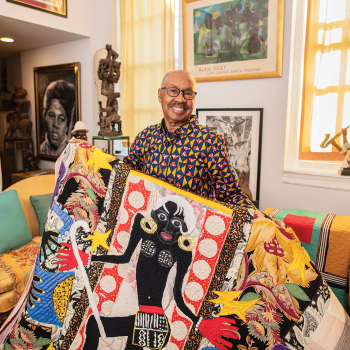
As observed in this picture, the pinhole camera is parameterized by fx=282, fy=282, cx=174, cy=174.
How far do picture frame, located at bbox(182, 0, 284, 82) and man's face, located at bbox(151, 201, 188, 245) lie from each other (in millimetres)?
1923

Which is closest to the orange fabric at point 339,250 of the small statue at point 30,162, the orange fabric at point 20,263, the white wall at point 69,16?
the orange fabric at point 20,263

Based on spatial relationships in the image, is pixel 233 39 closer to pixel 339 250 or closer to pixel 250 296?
pixel 339 250

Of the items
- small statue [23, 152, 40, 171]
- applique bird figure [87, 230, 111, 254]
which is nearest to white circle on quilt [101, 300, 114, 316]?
applique bird figure [87, 230, 111, 254]

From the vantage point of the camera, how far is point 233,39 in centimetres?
264

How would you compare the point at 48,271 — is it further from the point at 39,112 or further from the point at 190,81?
the point at 39,112

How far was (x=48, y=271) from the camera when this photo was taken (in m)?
1.20

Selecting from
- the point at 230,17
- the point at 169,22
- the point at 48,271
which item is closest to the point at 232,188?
the point at 48,271

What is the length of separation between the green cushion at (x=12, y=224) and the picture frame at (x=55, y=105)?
196 centimetres

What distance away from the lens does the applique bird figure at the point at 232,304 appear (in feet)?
3.14

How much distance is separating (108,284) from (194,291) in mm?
342

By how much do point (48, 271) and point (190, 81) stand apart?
43.2 inches

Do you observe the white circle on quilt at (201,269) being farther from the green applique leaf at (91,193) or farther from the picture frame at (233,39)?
the picture frame at (233,39)

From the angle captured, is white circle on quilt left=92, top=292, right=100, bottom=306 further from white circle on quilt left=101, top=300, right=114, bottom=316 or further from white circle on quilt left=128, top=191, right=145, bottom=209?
white circle on quilt left=128, top=191, right=145, bottom=209

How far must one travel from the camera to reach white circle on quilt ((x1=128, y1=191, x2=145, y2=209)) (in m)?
1.17
